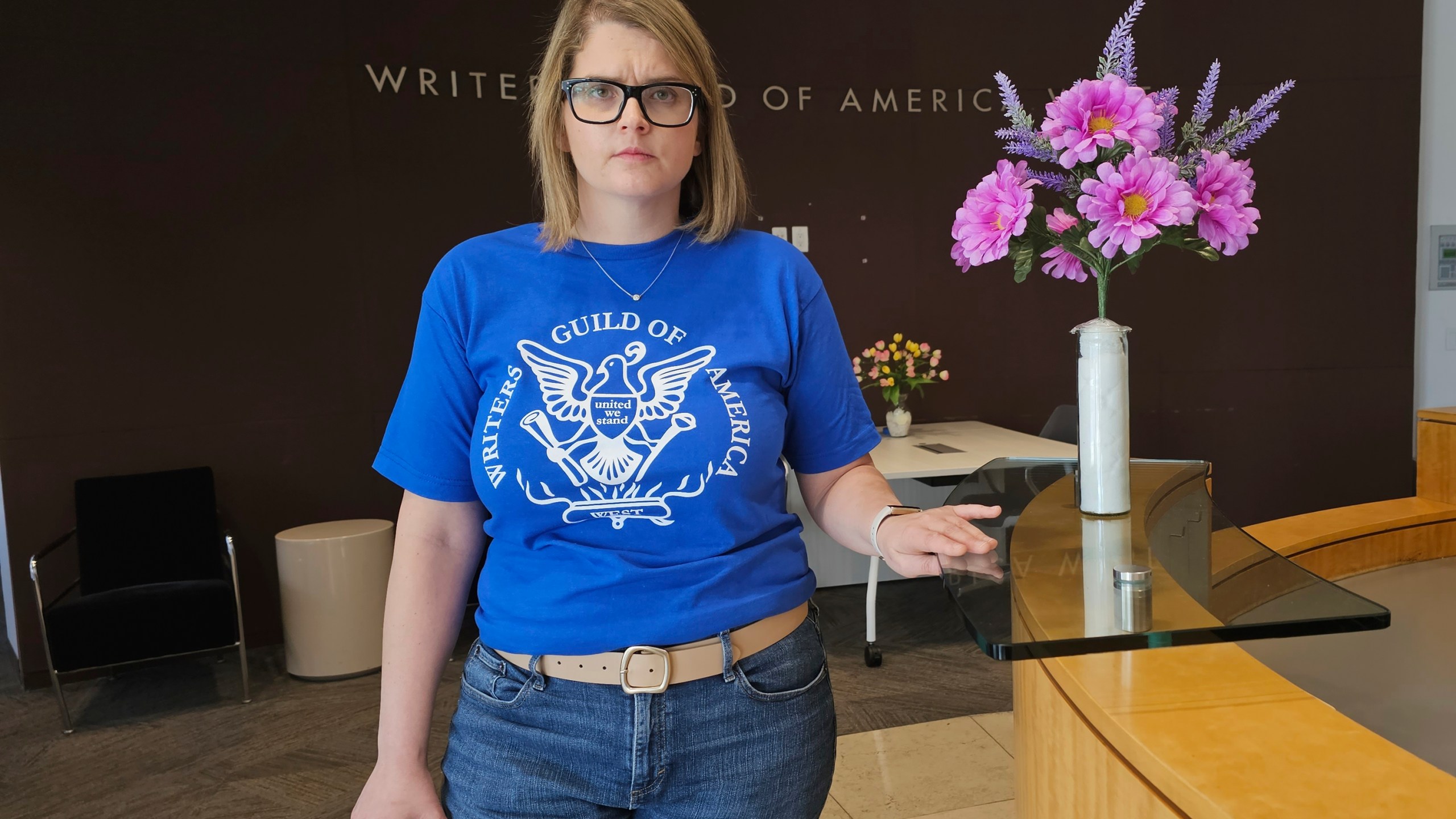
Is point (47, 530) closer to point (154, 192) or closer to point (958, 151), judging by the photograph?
point (154, 192)

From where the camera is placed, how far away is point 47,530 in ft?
14.1

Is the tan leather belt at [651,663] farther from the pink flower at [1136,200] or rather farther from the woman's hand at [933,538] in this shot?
the pink flower at [1136,200]

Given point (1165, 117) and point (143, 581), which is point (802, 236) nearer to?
point (143, 581)

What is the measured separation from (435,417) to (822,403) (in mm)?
487

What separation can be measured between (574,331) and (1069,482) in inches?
43.4

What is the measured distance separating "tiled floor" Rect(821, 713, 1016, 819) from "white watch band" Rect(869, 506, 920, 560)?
1.96 m

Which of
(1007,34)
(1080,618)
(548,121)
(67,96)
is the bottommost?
(1080,618)

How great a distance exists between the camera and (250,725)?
380 cm

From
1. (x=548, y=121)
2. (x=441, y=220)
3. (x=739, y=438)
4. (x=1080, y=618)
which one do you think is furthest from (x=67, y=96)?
(x=1080, y=618)

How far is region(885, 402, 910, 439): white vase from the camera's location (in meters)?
5.03

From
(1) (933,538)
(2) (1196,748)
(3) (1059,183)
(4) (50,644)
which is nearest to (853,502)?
(1) (933,538)

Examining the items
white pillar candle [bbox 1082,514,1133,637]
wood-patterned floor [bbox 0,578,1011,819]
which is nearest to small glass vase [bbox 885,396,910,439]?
wood-patterned floor [bbox 0,578,1011,819]

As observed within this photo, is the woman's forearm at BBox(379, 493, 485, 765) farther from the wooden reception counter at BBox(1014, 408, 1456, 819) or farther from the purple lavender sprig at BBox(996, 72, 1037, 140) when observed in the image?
the purple lavender sprig at BBox(996, 72, 1037, 140)

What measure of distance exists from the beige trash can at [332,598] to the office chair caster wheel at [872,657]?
6.61 feet
